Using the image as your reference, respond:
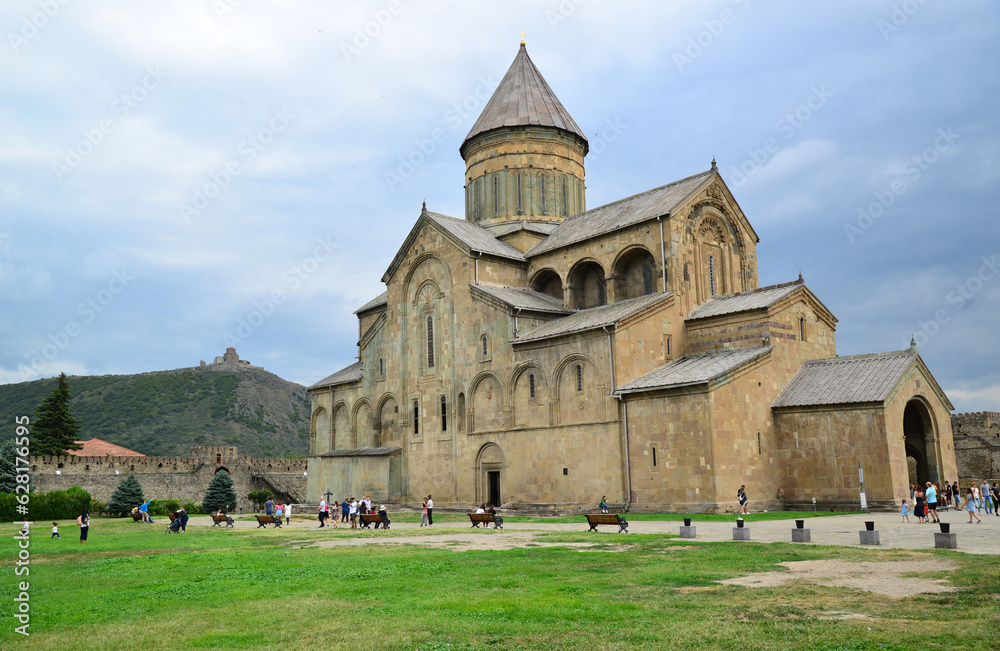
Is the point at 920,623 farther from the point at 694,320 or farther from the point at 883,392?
the point at 694,320

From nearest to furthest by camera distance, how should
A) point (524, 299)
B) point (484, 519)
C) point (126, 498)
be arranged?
point (484, 519)
point (524, 299)
point (126, 498)

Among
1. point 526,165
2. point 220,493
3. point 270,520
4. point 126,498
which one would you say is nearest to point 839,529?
point 270,520

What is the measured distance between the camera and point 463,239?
35156 mm

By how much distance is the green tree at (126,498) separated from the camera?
41594 mm

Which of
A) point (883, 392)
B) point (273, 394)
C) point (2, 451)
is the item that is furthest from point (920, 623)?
point (273, 394)

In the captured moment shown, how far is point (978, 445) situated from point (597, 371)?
22.6 meters

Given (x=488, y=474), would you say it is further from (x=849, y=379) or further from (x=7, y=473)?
(x=7, y=473)

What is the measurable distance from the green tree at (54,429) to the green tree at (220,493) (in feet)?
52.5

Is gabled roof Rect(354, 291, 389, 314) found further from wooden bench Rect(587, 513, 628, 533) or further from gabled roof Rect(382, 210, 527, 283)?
wooden bench Rect(587, 513, 628, 533)

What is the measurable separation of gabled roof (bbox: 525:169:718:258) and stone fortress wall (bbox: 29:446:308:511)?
89.1ft

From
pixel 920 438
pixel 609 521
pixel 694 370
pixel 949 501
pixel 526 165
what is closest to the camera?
pixel 609 521

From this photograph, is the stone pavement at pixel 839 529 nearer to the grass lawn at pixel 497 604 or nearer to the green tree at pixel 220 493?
the grass lawn at pixel 497 604

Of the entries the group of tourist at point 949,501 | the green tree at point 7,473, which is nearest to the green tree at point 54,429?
the green tree at point 7,473

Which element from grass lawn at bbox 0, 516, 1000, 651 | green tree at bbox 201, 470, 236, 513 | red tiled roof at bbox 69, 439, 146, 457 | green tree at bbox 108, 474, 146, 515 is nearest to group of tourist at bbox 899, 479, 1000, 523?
grass lawn at bbox 0, 516, 1000, 651
